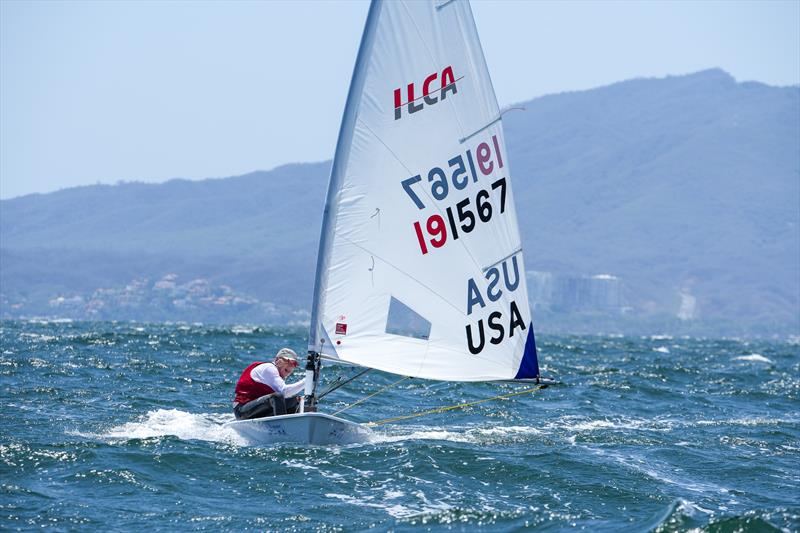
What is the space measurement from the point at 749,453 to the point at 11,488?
11.4 meters

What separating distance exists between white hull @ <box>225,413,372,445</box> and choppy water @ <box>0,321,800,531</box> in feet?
0.80

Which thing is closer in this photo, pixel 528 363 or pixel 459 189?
pixel 459 189

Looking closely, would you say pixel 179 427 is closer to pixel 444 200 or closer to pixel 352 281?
pixel 352 281

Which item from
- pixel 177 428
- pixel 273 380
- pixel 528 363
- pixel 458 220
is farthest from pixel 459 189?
pixel 177 428

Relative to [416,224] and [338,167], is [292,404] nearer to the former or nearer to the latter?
[416,224]

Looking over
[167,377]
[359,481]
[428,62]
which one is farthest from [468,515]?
[167,377]

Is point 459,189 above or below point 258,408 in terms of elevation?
above

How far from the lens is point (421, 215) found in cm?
1662

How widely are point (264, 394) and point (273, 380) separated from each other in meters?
0.28

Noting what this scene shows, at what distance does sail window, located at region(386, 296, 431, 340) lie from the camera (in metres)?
16.8

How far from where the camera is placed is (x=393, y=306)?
55.3 feet

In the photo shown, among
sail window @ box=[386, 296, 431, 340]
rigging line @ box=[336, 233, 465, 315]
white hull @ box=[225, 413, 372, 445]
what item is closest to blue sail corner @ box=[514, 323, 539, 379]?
rigging line @ box=[336, 233, 465, 315]

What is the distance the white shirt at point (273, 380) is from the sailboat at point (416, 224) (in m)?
0.35

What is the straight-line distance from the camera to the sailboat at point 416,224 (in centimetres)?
1616
